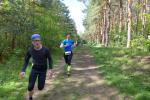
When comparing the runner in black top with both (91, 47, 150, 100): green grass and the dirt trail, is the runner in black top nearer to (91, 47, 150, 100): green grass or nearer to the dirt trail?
the dirt trail

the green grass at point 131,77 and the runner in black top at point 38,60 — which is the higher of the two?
the runner in black top at point 38,60

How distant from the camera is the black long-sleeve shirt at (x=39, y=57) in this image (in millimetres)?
10102

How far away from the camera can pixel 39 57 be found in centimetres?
1017

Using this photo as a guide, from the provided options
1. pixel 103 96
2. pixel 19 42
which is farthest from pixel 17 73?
pixel 19 42

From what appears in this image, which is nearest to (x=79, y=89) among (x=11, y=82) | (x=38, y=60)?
(x=38, y=60)

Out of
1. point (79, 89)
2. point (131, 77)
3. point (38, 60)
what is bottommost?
point (79, 89)

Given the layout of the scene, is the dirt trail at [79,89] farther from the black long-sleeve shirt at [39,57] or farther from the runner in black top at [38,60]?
the black long-sleeve shirt at [39,57]

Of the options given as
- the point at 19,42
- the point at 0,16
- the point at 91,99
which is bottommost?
the point at 91,99

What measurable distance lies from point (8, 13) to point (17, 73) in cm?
618

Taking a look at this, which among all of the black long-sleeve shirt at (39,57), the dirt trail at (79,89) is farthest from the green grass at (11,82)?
the black long-sleeve shirt at (39,57)

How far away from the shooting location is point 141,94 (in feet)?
37.8

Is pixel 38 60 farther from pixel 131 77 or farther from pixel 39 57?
pixel 131 77

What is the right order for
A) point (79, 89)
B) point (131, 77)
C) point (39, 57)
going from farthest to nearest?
point (131, 77)
point (79, 89)
point (39, 57)

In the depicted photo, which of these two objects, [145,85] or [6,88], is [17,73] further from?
[145,85]
